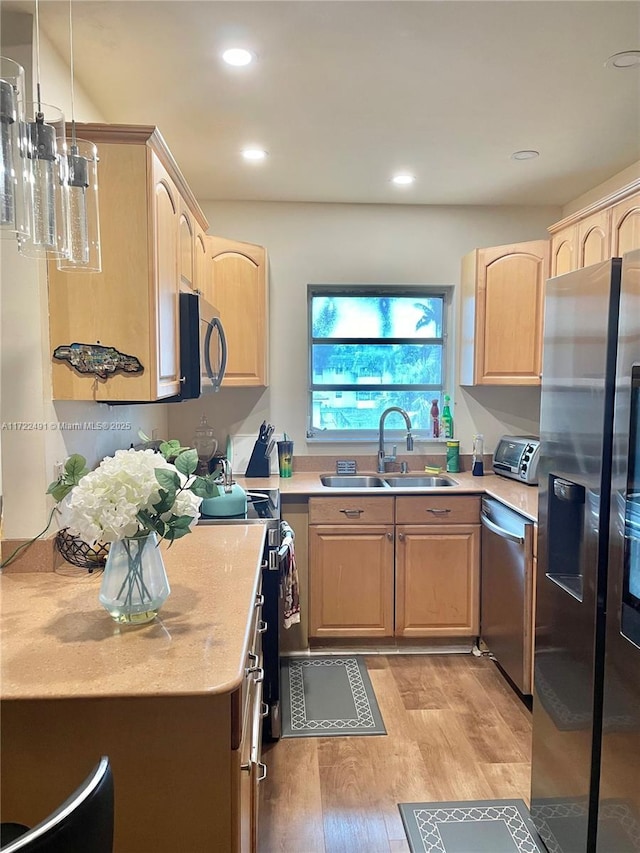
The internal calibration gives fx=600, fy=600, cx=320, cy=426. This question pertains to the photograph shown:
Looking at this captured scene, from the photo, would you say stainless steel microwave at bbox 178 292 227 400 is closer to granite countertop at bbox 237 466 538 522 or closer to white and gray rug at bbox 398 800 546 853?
granite countertop at bbox 237 466 538 522

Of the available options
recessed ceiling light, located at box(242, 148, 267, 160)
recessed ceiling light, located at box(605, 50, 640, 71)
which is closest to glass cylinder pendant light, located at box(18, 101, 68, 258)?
recessed ceiling light, located at box(242, 148, 267, 160)

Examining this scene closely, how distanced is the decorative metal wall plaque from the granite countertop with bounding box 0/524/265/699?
0.61 meters

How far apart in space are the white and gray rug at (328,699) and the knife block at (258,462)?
3.53ft

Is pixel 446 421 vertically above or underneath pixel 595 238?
underneath

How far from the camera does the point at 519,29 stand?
1.83 meters

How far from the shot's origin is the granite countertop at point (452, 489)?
302cm

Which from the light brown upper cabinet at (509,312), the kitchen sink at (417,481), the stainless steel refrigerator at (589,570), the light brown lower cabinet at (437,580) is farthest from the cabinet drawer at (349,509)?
the stainless steel refrigerator at (589,570)

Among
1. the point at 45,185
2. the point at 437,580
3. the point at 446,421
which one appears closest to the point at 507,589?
the point at 437,580

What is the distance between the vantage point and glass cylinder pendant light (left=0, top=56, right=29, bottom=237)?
1.11 meters

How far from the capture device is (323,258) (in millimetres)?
3738

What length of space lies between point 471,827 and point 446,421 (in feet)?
7.48

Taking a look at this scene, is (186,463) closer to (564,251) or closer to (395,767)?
(395,767)

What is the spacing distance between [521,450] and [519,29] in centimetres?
219

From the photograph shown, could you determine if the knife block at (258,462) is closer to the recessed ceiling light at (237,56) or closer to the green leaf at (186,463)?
the recessed ceiling light at (237,56)
